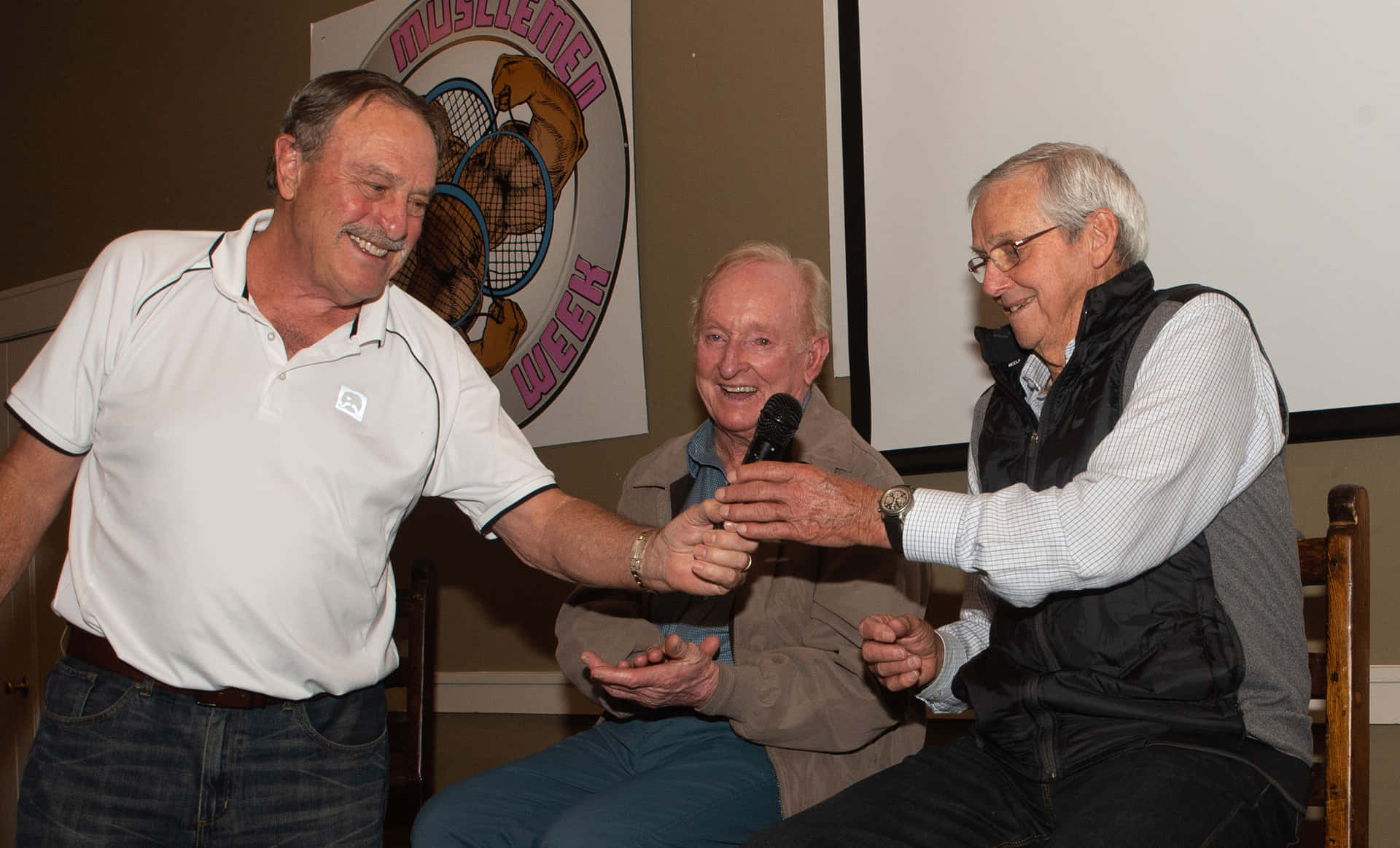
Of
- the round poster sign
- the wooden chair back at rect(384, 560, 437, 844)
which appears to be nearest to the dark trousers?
the wooden chair back at rect(384, 560, 437, 844)

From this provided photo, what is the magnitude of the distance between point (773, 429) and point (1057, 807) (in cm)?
74

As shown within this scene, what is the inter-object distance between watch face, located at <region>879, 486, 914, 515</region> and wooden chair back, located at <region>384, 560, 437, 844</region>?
4.15 feet

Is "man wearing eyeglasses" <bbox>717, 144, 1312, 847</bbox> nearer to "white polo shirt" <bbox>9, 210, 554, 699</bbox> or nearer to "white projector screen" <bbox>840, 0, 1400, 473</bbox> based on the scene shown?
"white projector screen" <bbox>840, 0, 1400, 473</bbox>

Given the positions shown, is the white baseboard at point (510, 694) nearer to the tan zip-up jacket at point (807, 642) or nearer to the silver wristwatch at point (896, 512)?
the tan zip-up jacket at point (807, 642)

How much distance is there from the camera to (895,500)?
178 cm

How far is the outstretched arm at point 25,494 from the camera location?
181 cm

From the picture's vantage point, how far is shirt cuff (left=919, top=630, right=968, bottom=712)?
2074 mm

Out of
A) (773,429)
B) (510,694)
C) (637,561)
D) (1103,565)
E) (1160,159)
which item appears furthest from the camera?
(510,694)

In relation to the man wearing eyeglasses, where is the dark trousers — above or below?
below

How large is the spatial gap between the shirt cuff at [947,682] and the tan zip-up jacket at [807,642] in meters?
0.10

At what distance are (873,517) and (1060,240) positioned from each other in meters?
0.61

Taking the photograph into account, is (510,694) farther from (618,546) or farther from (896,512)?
(896,512)

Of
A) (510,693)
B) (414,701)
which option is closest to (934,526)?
(414,701)

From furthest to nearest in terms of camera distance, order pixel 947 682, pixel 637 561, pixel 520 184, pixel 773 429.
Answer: pixel 520 184 → pixel 947 682 → pixel 637 561 → pixel 773 429
